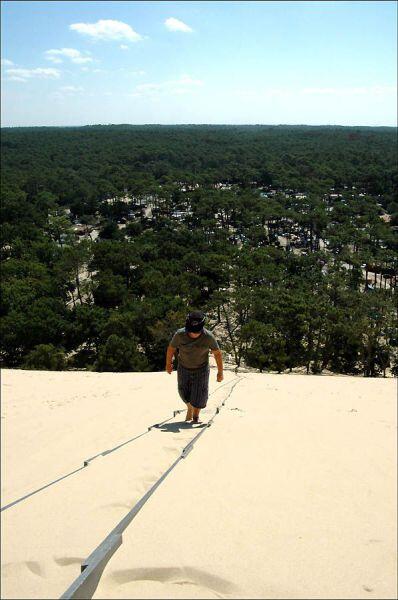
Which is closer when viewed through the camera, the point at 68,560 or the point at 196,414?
the point at 68,560

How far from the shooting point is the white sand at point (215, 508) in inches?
105

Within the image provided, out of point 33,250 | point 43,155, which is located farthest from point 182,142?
point 33,250

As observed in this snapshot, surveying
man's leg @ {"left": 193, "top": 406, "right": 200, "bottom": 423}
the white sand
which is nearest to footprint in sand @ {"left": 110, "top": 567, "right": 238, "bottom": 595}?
the white sand

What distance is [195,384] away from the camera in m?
5.70

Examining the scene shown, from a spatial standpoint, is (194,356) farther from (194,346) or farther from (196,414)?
(196,414)

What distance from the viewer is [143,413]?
7.59 metres

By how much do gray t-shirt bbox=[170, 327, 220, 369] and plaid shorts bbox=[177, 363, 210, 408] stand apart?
153mm

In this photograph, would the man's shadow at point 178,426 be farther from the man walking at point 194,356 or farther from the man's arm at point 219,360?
the man's arm at point 219,360

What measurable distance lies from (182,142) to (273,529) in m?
179

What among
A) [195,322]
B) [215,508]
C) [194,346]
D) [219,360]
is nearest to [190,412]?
[219,360]

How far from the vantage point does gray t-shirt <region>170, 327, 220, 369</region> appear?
18.0ft

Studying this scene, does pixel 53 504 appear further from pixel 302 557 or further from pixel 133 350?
pixel 133 350

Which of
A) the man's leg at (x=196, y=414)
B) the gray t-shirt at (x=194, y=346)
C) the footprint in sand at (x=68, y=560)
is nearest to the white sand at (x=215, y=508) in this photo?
the footprint in sand at (x=68, y=560)

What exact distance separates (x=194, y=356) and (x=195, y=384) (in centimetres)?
40
